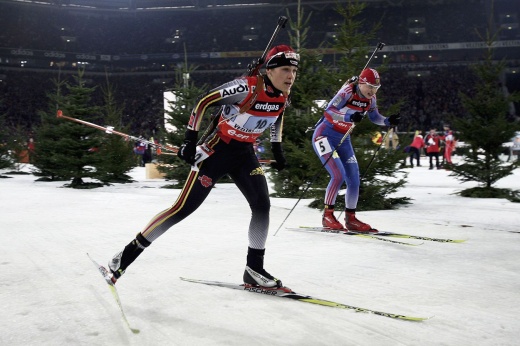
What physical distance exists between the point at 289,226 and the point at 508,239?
2.54 metres

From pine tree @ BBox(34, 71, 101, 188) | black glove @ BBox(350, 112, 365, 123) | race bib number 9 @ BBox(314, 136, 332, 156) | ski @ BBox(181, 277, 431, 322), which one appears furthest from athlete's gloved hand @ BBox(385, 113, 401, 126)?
pine tree @ BBox(34, 71, 101, 188)

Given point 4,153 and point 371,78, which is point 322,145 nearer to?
point 371,78

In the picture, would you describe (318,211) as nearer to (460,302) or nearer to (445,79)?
(460,302)

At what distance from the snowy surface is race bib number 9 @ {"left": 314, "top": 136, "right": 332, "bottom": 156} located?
1.07 metres

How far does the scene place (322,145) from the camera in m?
6.98

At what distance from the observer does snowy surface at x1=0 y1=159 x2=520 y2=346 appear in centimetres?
295

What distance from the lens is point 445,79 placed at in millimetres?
41906

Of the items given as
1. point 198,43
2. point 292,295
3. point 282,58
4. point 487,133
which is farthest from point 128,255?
point 198,43

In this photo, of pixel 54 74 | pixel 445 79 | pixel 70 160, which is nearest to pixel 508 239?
pixel 70 160

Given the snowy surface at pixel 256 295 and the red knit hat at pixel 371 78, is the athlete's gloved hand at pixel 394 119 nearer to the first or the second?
the red knit hat at pixel 371 78

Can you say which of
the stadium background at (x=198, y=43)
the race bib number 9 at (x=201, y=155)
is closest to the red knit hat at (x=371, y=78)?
the race bib number 9 at (x=201, y=155)

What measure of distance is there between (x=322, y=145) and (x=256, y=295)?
11.6 ft

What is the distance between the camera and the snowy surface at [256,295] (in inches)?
116

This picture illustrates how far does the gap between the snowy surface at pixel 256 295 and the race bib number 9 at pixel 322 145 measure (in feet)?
3.51
